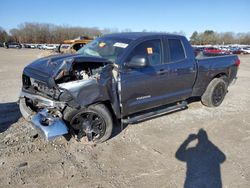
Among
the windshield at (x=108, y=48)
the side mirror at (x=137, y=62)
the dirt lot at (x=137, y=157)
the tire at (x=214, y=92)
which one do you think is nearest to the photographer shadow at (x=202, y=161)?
the dirt lot at (x=137, y=157)

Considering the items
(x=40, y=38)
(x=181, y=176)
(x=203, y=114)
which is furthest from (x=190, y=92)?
(x=40, y=38)

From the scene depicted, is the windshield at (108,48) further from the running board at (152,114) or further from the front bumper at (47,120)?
the front bumper at (47,120)

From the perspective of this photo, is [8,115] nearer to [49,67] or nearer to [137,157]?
[49,67]

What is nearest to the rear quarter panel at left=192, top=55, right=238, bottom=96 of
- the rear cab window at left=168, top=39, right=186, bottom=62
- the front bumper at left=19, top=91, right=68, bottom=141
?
the rear cab window at left=168, top=39, right=186, bottom=62

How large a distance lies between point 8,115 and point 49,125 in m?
2.41

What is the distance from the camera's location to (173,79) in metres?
5.22

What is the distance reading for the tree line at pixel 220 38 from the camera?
82.0 meters

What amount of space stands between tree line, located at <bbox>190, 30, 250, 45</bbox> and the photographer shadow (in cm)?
8140

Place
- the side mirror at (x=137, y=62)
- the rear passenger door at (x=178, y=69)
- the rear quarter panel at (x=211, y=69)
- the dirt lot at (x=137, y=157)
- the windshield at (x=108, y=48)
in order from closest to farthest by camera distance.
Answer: the dirt lot at (x=137, y=157) → the side mirror at (x=137, y=62) → the windshield at (x=108, y=48) → the rear passenger door at (x=178, y=69) → the rear quarter panel at (x=211, y=69)

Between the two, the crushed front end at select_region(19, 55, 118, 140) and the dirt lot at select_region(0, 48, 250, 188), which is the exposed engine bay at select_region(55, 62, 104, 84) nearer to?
the crushed front end at select_region(19, 55, 118, 140)

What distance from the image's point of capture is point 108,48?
4.88 m

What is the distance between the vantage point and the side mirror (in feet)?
13.9

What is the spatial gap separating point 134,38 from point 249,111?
3.99 meters

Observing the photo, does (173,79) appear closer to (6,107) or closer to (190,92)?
(190,92)
